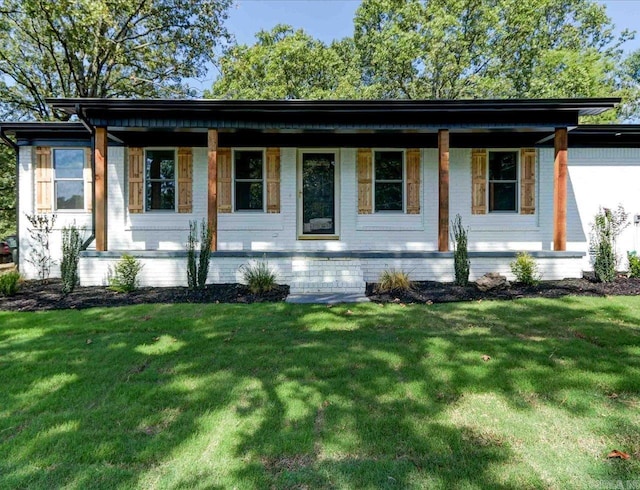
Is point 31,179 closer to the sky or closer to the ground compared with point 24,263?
closer to the sky

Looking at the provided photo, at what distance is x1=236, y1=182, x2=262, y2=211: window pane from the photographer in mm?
8859

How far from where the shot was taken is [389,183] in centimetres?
895

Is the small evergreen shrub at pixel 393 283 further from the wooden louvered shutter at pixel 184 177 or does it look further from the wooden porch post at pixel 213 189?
the wooden louvered shutter at pixel 184 177

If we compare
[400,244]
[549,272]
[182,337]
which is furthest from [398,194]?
[182,337]

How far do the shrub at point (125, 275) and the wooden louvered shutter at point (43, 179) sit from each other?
3492 mm

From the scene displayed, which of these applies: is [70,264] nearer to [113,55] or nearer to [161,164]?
[161,164]

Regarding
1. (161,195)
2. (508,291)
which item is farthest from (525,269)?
(161,195)

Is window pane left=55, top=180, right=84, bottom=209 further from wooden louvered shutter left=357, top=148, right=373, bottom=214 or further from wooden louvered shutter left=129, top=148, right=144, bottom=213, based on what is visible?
wooden louvered shutter left=357, top=148, right=373, bottom=214

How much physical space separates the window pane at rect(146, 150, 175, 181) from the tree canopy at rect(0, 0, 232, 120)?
693 cm

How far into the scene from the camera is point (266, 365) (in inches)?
124

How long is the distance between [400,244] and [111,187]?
7030 millimetres

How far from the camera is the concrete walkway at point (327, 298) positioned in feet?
18.5

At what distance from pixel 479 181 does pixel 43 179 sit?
10350mm

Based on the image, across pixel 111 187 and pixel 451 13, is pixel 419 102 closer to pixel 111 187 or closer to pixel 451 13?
pixel 111 187
